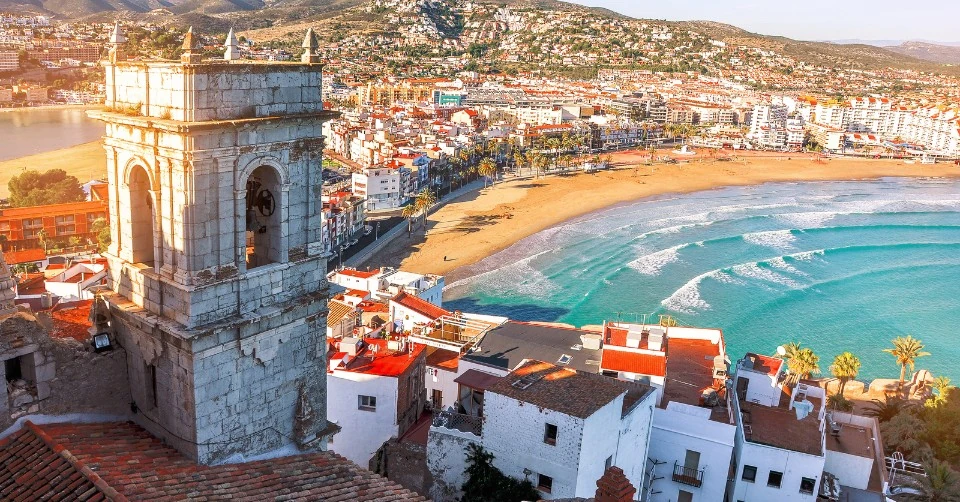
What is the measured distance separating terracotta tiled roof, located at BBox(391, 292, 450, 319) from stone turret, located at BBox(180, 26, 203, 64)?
26651mm

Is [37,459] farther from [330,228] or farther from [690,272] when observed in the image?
[690,272]

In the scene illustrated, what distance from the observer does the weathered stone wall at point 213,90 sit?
42.1 feet

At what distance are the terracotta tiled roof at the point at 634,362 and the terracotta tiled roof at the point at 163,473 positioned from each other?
1376 cm

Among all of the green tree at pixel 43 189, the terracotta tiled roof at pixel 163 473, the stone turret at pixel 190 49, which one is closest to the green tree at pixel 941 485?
the terracotta tiled roof at pixel 163 473

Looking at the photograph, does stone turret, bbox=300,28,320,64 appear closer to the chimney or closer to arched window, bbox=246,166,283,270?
arched window, bbox=246,166,283,270

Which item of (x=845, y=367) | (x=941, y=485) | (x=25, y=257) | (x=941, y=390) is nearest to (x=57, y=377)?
(x=941, y=485)

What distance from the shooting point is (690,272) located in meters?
71.2

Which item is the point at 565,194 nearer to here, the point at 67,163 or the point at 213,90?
the point at 67,163

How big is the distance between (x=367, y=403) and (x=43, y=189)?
231 feet

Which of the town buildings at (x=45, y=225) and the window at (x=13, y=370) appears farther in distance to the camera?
the town buildings at (x=45, y=225)

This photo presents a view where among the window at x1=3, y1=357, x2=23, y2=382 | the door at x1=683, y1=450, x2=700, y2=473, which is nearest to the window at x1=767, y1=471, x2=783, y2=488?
the door at x1=683, y1=450, x2=700, y2=473

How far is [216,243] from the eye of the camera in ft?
44.2

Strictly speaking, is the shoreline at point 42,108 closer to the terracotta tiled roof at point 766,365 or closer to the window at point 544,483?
the terracotta tiled roof at point 766,365

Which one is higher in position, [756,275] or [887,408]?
[887,408]
